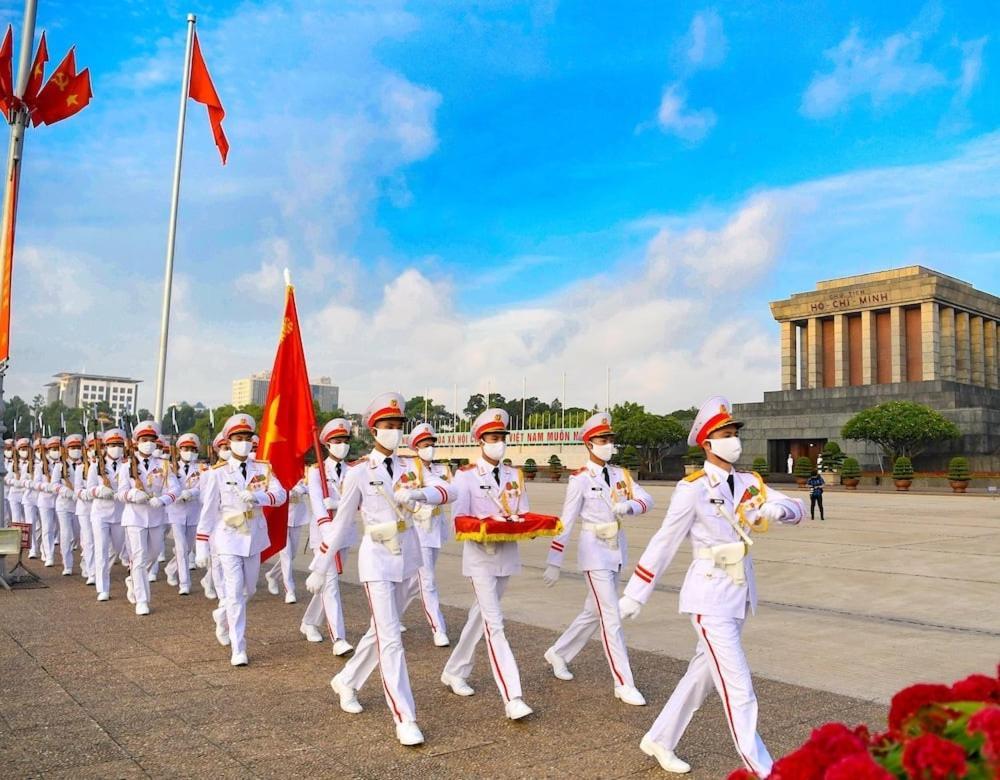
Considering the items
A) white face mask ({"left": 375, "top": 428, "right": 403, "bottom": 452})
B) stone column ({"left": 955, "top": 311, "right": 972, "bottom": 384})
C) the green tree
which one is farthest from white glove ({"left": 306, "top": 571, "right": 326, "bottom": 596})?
stone column ({"left": 955, "top": 311, "right": 972, "bottom": 384})

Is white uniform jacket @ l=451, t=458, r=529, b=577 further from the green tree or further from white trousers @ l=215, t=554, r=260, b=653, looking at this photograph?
the green tree

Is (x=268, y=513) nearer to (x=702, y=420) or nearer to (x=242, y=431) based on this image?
(x=242, y=431)

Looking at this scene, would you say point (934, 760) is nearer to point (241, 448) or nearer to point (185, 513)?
point (241, 448)

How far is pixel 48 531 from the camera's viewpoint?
52.6 ft

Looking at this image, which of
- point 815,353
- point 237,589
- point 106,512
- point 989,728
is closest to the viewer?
point 989,728

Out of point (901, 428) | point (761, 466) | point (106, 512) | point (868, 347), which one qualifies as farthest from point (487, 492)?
point (868, 347)

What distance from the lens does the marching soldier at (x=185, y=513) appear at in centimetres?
1237

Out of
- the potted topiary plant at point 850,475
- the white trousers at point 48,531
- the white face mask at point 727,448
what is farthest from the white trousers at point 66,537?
the potted topiary plant at point 850,475

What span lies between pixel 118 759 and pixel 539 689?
3056mm

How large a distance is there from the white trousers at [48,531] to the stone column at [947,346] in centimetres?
6127

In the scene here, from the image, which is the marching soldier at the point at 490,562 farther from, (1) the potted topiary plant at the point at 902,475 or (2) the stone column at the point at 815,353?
(2) the stone column at the point at 815,353

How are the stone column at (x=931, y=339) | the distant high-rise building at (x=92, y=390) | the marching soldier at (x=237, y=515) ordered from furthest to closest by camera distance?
1. the stone column at (x=931, y=339)
2. the distant high-rise building at (x=92, y=390)
3. the marching soldier at (x=237, y=515)

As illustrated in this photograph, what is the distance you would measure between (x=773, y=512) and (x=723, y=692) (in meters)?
1.10

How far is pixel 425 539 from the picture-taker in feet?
32.5
